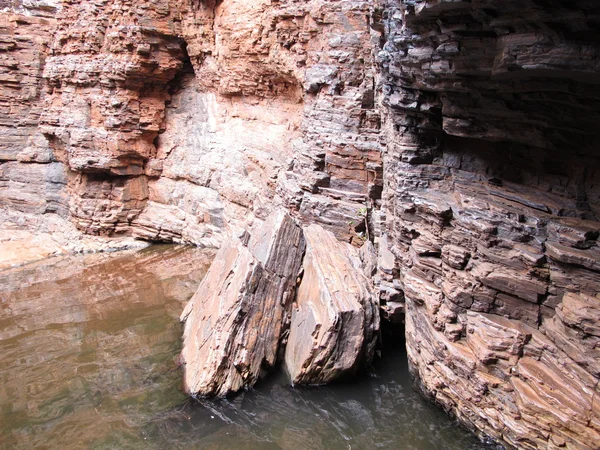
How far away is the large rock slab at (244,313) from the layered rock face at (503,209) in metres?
2.26

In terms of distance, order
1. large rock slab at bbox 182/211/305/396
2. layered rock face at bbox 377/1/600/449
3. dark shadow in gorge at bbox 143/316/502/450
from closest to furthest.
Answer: layered rock face at bbox 377/1/600/449 < dark shadow in gorge at bbox 143/316/502/450 < large rock slab at bbox 182/211/305/396

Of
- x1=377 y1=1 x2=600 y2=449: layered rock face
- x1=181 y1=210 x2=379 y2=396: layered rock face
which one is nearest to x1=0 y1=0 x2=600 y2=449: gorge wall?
x1=377 y1=1 x2=600 y2=449: layered rock face

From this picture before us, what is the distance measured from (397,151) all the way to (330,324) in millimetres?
2716

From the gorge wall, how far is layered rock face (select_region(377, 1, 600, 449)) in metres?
0.02

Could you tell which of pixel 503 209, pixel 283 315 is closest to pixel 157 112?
pixel 283 315

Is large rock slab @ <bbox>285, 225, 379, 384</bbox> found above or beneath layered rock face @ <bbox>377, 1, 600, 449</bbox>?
beneath

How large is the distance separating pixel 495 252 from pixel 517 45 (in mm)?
2452

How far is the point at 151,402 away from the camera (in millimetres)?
7570

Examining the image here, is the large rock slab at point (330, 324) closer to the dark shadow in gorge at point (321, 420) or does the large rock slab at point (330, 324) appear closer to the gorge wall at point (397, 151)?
the dark shadow in gorge at point (321, 420)

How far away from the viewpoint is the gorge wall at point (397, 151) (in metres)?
4.79

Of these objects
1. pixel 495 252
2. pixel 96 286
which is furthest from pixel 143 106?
pixel 495 252

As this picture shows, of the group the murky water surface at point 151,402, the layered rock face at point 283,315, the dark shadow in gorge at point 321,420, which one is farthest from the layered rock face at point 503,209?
the layered rock face at point 283,315

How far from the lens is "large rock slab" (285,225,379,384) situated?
24.3 feet

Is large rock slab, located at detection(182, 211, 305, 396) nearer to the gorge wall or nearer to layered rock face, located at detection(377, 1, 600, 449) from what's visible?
the gorge wall
